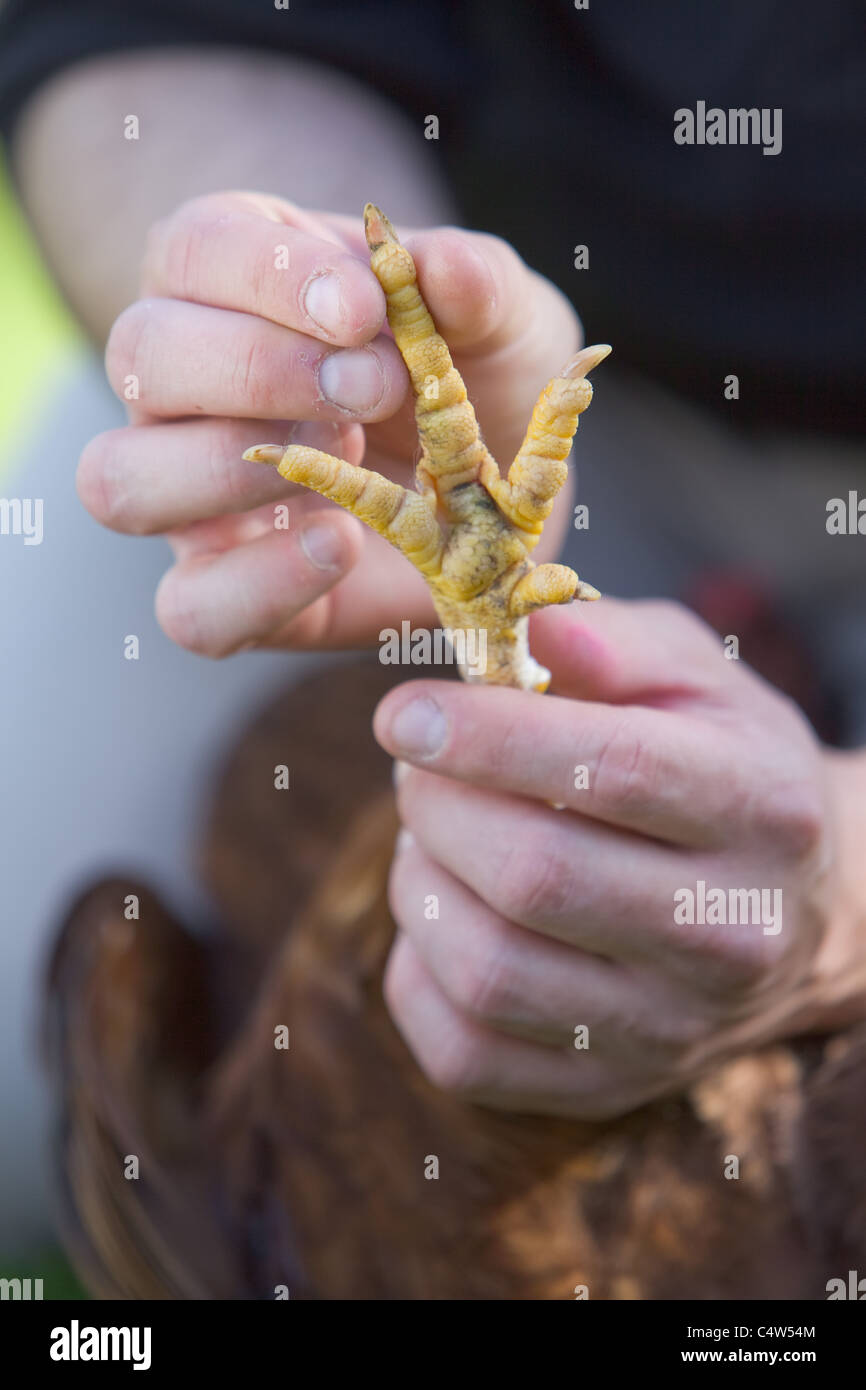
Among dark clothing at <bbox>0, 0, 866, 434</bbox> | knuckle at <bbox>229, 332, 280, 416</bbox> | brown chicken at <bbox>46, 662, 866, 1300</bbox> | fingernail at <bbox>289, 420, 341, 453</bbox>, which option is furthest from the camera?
dark clothing at <bbox>0, 0, 866, 434</bbox>

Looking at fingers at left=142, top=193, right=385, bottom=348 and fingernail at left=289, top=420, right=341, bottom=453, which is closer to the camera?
fingers at left=142, top=193, right=385, bottom=348

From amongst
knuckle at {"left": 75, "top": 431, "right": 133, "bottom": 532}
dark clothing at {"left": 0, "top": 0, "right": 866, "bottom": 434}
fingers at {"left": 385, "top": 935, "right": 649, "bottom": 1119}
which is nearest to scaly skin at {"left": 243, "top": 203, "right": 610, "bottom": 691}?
knuckle at {"left": 75, "top": 431, "right": 133, "bottom": 532}

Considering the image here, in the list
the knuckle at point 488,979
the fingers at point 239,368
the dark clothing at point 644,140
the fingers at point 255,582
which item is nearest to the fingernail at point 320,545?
the fingers at point 255,582

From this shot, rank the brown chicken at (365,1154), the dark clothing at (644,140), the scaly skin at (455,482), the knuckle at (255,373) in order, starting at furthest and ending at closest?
the dark clothing at (644,140), the brown chicken at (365,1154), the knuckle at (255,373), the scaly skin at (455,482)

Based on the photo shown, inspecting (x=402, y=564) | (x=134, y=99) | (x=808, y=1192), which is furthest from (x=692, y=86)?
(x=808, y=1192)

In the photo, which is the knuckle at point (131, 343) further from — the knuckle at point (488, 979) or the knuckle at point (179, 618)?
the knuckle at point (488, 979)

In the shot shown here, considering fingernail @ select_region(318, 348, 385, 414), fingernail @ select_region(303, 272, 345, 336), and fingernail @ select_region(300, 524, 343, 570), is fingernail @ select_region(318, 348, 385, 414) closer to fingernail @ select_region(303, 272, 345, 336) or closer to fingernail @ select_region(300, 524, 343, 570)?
fingernail @ select_region(303, 272, 345, 336)
